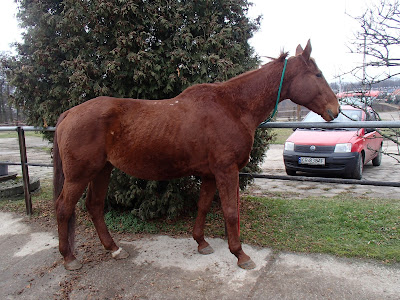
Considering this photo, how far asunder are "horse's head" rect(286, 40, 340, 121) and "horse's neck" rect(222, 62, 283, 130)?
0.16 metres

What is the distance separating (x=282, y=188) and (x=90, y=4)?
5044 millimetres

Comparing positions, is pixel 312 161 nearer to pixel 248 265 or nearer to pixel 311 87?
pixel 311 87

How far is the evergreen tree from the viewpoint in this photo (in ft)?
11.3

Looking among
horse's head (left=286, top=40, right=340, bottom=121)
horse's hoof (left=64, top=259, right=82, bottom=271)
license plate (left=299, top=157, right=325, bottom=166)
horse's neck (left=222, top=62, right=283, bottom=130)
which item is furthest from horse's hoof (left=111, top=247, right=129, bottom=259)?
license plate (left=299, top=157, right=325, bottom=166)

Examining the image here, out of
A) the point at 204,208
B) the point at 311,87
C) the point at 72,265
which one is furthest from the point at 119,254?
the point at 311,87

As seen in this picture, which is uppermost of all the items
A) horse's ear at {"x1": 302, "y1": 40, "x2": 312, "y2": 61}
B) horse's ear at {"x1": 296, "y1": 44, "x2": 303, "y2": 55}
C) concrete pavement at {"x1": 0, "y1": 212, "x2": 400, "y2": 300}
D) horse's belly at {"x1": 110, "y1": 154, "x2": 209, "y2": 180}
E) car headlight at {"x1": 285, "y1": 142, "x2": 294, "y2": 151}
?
horse's ear at {"x1": 296, "y1": 44, "x2": 303, "y2": 55}

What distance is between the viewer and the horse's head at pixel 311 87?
2.73 m

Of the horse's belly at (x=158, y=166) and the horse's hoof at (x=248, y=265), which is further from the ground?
the horse's belly at (x=158, y=166)

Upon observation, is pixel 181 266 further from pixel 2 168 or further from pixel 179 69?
pixel 2 168

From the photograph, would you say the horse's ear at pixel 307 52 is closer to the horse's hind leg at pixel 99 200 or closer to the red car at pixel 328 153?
the horse's hind leg at pixel 99 200

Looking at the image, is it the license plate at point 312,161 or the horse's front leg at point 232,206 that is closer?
the horse's front leg at point 232,206

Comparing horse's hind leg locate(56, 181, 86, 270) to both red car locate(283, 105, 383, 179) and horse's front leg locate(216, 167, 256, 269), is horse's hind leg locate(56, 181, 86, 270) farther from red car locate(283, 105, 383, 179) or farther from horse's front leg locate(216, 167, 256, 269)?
red car locate(283, 105, 383, 179)

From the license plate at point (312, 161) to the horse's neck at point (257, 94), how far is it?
409cm

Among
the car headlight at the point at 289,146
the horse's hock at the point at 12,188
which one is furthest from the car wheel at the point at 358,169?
the horse's hock at the point at 12,188
